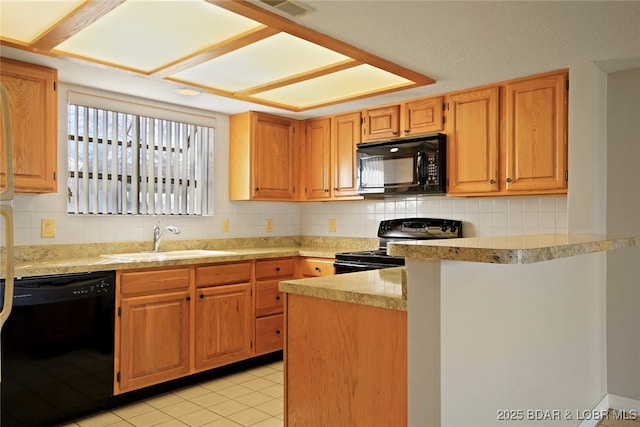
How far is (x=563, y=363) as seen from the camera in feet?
7.70

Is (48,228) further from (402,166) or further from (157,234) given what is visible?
(402,166)

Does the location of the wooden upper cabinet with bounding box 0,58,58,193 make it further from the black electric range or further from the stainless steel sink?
the black electric range

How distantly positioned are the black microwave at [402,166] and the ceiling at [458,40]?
445mm

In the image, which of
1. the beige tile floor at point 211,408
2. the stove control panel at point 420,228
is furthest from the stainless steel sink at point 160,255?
the stove control panel at point 420,228

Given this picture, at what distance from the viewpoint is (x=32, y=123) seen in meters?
2.93

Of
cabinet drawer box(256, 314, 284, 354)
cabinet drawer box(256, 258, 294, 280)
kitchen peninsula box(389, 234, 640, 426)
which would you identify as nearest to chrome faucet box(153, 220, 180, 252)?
cabinet drawer box(256, 258, 294, 280)

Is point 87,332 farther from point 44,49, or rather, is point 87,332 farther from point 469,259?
point 469,259

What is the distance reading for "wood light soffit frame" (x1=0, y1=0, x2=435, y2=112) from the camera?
2234 millimetres

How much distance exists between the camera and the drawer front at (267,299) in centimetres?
388

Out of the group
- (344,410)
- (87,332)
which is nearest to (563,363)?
(344,410)

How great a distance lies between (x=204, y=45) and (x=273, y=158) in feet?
5.91

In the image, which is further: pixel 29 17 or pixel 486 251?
pixel 29 17

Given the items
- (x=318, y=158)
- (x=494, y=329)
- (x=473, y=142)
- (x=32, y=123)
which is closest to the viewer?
(x=494, y=329)

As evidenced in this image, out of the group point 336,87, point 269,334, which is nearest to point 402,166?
point 336,87
